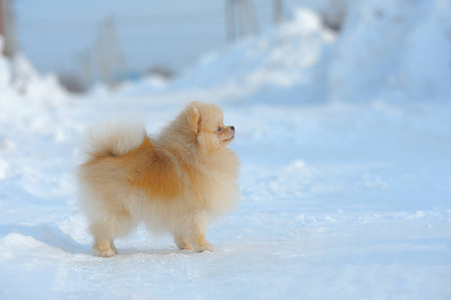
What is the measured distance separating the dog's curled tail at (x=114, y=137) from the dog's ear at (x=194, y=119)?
1.26 feet

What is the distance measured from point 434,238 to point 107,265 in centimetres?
237

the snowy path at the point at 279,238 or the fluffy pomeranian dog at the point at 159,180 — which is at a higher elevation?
the fluffy pomeranian dog at the point at 159,180

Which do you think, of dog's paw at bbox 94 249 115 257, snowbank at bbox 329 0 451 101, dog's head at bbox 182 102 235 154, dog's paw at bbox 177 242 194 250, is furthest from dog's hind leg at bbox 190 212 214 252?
snowbank at bbox 329 0 451 101

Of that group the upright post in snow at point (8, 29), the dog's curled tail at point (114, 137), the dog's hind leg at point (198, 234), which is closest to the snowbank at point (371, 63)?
the dog's hind leg at point (198, 234)

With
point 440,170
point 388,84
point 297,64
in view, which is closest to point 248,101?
point 297,64

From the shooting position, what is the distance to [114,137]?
390cm

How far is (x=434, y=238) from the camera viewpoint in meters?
3.59

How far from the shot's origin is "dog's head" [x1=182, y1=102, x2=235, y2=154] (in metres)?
4.00

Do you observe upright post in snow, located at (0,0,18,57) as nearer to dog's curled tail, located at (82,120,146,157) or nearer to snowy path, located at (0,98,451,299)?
snowy path, located at (0,98,451,299)

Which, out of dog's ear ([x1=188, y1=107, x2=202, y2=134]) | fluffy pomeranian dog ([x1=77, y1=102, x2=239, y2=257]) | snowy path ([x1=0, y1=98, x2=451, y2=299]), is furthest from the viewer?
dog's ear ([x1=188, y1=107, x2=202, y2=134])

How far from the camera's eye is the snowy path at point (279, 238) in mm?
2887

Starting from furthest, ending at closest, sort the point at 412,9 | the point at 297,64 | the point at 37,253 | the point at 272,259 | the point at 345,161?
the point at 297,64 → the point at 412,9 → the point at 345,161 → the point at 37,253 → the point at 272,259

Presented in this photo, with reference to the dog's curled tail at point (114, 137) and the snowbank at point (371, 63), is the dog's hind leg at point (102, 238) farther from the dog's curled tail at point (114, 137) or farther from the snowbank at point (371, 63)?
the snowbank at point (371, 63)

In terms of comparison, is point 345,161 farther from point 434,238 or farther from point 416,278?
point 416,278
